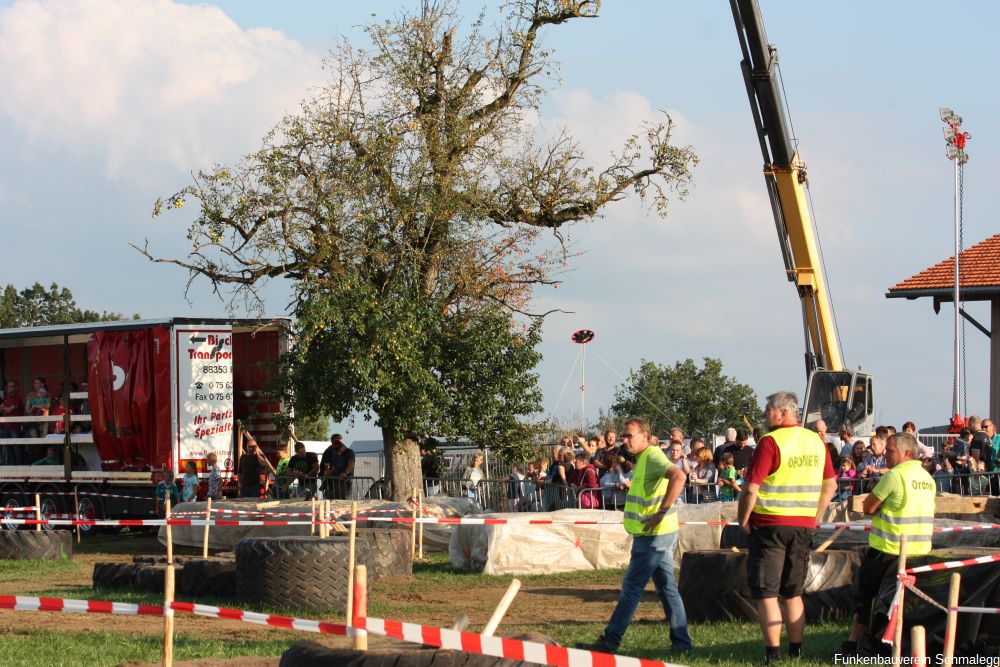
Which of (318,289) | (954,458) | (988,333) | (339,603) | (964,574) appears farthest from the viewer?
(988,333)

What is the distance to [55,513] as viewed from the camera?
24562 mm

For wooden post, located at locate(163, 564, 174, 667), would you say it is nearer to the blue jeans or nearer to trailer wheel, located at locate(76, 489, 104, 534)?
the blue jeans

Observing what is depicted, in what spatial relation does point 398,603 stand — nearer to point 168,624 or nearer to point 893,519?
point 893,519

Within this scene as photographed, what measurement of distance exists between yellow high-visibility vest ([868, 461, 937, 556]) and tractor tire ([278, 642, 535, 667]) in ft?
A: 11.8

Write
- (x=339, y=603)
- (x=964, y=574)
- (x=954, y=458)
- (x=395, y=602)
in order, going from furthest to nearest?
(x=954, y=458), (x=395, y=602), (x=339, y=603), (x=964, y=574)

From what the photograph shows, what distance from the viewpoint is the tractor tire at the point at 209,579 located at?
44.4 ft

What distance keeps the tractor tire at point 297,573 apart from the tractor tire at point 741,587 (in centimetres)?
342

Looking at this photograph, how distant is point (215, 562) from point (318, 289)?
922 centimetres

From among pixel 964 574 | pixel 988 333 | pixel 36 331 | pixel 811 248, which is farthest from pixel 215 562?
pixel 988 333

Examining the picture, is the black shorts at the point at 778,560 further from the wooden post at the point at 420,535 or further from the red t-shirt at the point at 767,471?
the wooden post at the point at 420,535

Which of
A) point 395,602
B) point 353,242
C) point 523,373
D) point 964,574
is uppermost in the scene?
point 353,242

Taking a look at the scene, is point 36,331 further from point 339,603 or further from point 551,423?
point 339,603

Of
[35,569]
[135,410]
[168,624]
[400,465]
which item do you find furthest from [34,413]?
[168,624]

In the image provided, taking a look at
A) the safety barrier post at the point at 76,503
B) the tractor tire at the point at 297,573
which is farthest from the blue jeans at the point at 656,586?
the safety barrier post at the point at 76,503
